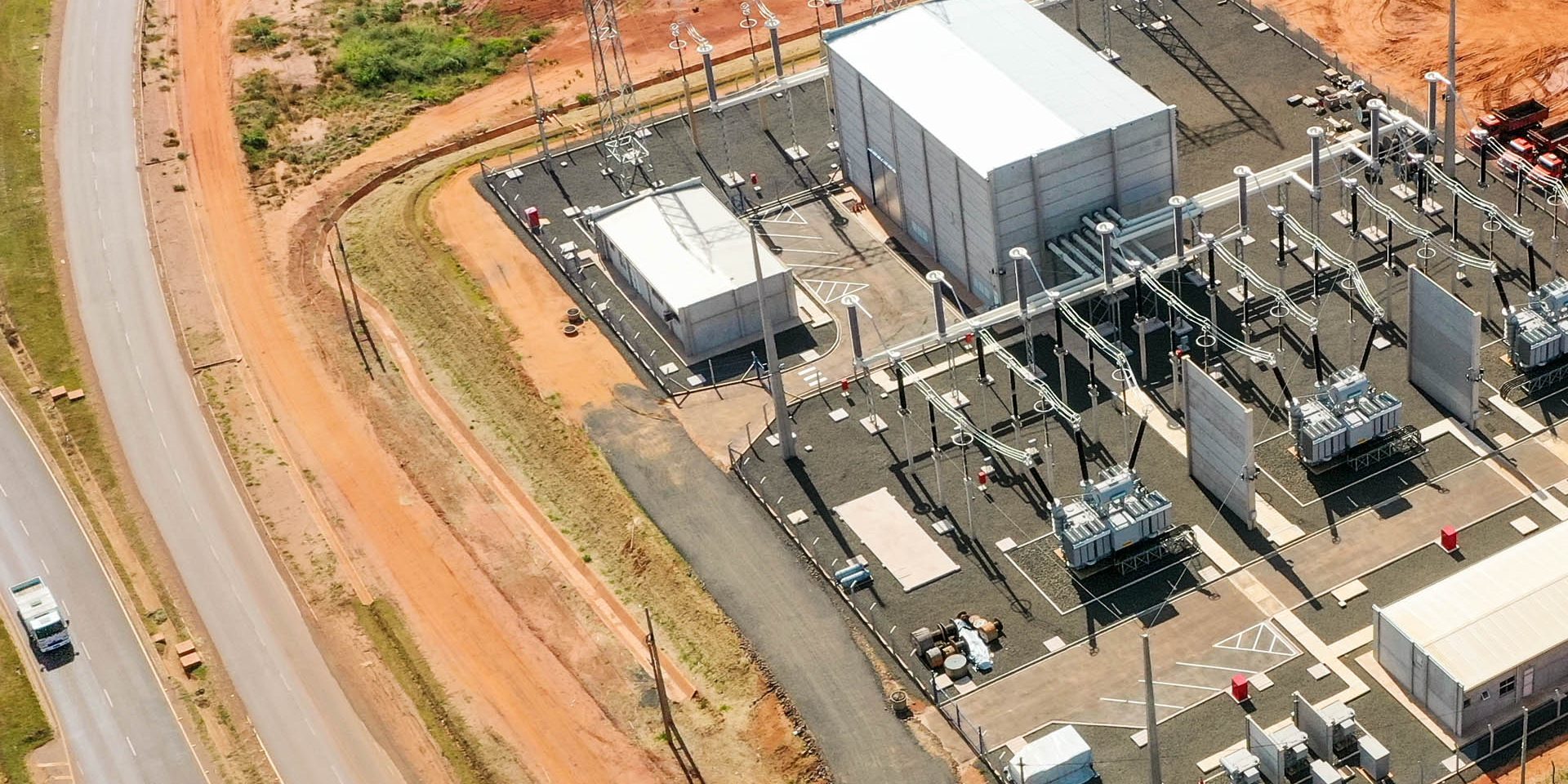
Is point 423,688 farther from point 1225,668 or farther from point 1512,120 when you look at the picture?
point 1512,120

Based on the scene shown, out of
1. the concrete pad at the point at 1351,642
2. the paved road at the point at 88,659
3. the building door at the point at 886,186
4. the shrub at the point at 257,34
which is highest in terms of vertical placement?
the shrub at the point at 257,34

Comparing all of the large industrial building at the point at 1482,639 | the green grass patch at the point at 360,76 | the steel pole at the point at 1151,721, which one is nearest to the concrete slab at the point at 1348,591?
the large industrial building at the point at 1482,639

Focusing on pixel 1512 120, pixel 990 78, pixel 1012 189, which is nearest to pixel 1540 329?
pixel 1512 120

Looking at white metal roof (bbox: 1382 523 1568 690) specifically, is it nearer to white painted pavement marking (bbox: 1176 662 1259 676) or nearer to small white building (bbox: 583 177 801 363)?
white painted pavement marking (bbox: 1176 662 1259 676)

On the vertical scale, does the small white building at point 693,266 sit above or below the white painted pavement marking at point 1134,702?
above

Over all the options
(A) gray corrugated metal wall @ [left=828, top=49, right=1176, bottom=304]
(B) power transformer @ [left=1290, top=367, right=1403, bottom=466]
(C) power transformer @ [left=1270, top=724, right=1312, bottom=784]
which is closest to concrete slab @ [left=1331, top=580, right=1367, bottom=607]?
(B) power transformer @ [left=1290, top=367, right=1403, bottom=466]

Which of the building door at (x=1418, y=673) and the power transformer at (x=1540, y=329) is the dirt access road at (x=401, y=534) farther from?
the power transformer at (x=1540, y=329)
